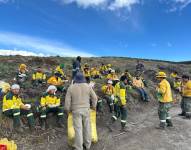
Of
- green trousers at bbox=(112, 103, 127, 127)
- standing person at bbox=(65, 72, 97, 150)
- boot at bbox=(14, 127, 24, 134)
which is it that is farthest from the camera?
green trousers at bbox=(112, 103, 127, 127)

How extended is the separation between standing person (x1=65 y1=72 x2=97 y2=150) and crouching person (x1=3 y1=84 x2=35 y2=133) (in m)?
2.48

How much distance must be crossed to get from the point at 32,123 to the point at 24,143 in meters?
1.07

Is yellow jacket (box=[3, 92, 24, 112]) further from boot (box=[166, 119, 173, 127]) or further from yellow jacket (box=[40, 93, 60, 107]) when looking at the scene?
boot (box=[166, 119, 173, 127])

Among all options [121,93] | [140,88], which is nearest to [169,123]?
[121,93]

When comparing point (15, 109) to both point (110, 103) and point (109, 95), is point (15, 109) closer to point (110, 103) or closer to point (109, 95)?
point (110, 103)

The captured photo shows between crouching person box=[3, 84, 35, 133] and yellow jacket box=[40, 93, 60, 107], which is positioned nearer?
crouching person box=[3, 84, 35, 133]

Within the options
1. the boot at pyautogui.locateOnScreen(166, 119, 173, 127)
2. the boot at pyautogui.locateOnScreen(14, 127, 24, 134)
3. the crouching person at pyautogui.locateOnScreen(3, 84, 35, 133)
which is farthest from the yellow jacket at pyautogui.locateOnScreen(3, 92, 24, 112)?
the boot at pyautogui.locateOnScreen(166, 119, 173, 127)

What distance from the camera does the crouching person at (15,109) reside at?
11.0m

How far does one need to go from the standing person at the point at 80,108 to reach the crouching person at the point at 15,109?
248 cm

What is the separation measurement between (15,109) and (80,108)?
287 cm

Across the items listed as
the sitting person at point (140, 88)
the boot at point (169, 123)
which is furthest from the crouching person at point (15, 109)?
the sitting person at point (140, 88)

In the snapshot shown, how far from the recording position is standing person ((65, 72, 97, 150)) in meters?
9.24

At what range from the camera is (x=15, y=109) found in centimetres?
1099

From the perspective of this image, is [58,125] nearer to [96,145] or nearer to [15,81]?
[96,145]
